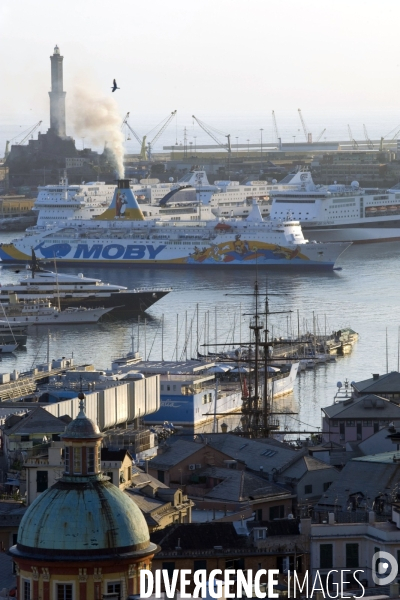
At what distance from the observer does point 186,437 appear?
49.9ft

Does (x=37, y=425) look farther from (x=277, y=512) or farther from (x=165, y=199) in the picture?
(x=165, y=199)

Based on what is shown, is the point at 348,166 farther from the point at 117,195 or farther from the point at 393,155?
the point at 117,195

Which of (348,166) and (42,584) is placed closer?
(42,584)

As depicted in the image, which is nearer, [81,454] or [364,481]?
[81,454]

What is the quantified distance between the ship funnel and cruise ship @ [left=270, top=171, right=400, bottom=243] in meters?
4.49

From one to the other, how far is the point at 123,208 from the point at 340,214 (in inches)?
285

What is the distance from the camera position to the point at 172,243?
141 feet

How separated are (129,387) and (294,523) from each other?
682 cm

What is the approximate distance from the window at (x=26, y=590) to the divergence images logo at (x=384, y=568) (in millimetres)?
1855

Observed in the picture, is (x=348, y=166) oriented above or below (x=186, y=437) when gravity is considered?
above

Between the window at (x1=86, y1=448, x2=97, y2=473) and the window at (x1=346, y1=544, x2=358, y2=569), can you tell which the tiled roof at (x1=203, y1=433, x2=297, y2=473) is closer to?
the window at (x1=346, y1=544, x2=358, y2=569)

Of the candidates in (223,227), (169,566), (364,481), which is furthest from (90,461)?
(223,227)

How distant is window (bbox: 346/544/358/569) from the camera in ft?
30.2

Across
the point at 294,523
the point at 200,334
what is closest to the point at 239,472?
the point at 294,523
